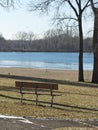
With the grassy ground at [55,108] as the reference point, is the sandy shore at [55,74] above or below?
below

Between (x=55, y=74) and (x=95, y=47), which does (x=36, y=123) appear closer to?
(x=95, y=47)

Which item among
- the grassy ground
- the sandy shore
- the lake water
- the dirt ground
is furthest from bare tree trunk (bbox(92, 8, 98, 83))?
the dirt ground

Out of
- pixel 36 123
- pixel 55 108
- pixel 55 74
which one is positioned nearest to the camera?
pixel 36 123

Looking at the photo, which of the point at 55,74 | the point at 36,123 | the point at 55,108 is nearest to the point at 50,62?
the point at 55,74

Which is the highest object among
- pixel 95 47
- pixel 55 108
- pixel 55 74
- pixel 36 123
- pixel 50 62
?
pixel 95 47

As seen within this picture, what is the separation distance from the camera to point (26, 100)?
17.7 metres

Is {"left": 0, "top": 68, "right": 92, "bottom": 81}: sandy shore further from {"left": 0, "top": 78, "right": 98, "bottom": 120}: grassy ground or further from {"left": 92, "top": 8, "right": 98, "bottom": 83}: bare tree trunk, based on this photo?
{"left": 0, "top": 78, "right": 98, "bottom": 120}: grassy ground

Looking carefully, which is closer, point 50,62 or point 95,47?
point 95,47

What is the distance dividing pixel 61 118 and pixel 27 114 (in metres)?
1.05

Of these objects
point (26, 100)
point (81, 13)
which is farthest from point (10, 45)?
point (26, 100)

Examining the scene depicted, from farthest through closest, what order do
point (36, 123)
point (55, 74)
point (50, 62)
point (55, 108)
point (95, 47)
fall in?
point (50, 62) < point (55, 74) < point (95, 47) < point (55, 108) < point (36, 123)

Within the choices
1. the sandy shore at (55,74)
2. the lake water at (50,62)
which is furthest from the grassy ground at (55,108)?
the sandy shore at (55,74)

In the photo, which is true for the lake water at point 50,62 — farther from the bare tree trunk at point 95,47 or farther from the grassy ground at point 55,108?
the grassy ground at point 55,108

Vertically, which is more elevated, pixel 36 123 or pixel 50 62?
pixel 36 123
